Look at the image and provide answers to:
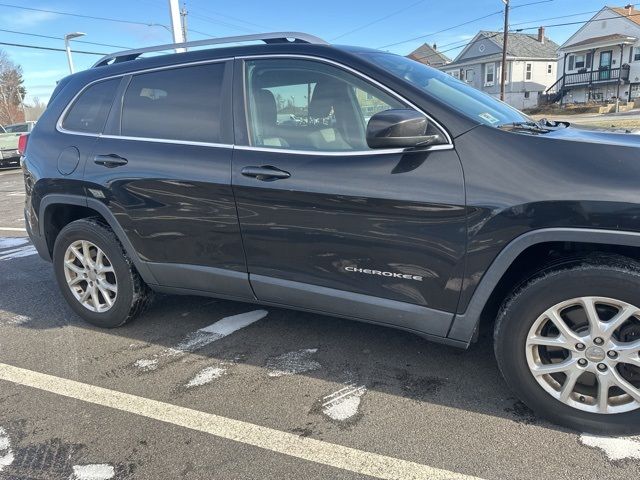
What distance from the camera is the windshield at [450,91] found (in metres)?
2.68

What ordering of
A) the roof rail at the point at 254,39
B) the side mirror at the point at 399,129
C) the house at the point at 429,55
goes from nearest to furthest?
the side mirror at the point at 399,129, the roof rail at the point at 254,39, the house at the point at 429,55

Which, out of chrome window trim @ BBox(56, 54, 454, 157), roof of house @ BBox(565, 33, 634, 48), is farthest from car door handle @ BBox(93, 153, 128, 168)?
roof of house @ BBox(565, 33, 634, 48)

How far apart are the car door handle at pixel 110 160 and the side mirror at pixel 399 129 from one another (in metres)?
Result: 1.79

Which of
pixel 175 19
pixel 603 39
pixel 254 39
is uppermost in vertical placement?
pixel 603 39

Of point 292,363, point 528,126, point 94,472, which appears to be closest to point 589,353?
point 528,126

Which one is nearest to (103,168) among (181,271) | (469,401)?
(181,271)

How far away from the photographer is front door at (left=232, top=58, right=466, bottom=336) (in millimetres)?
2496

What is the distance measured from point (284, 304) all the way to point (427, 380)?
94cm

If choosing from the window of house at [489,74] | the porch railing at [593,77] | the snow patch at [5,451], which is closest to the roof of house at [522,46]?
the window of house at [489,74]

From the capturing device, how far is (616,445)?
7.76 ft

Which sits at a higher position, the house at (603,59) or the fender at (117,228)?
the house at (603,59)

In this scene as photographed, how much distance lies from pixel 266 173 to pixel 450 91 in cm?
114

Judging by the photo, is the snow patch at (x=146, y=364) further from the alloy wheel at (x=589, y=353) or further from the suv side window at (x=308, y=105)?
the alloy wheel at (x=589, y=353)

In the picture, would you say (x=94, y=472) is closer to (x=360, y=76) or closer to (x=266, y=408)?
(x=266, y=408)
